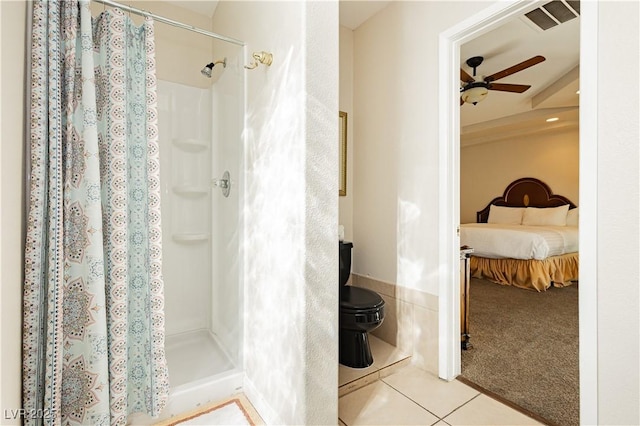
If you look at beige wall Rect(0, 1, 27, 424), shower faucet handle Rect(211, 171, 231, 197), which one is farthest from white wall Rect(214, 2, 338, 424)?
beige wall Rect(0, 1, 27, 424)

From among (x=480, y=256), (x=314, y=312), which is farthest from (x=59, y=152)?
(x=480, y=256)

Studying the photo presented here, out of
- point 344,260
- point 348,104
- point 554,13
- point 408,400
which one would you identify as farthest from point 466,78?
point 408,400

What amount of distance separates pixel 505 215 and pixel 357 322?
5.07 m

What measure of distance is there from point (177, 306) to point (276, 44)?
6.25 ft

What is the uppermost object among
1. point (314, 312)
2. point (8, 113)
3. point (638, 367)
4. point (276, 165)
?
point (8, 113)

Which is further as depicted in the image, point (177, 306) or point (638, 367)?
point (177, 306)

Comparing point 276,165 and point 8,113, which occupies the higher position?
point 8,113

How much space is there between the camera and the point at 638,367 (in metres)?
1.07

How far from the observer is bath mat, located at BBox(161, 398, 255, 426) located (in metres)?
1.49

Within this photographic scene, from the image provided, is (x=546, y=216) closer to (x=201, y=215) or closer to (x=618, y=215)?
(x=618, y=215)

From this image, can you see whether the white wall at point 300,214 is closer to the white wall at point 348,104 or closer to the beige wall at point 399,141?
the beige wall at point 399,141

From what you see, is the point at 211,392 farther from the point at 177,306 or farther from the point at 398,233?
the point at 398,233

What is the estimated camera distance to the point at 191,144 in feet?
7.63

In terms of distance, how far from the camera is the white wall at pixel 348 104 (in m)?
2.54
